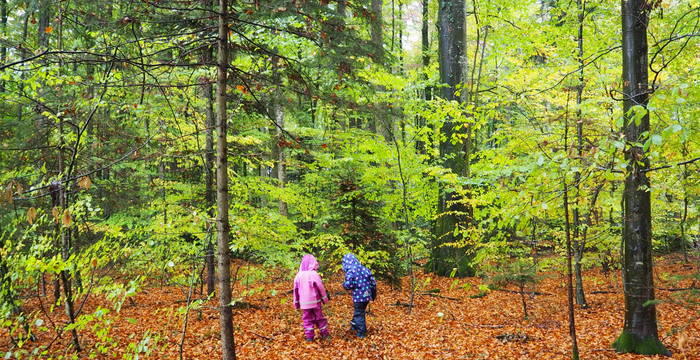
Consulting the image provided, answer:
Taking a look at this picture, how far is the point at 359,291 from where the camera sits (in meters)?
7.22

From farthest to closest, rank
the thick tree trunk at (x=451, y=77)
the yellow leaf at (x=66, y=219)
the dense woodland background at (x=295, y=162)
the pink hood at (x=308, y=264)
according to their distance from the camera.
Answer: the thick tree trunk at (x=451, y=77), the pink hood at (x=308, y=264), the dense woodland background at (x=295, y=162), the yellow leaf at (x=66, y=219)

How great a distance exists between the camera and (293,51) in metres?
10.3

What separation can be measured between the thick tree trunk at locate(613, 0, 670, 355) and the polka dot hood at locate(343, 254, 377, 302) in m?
3.89

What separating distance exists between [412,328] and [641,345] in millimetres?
3707

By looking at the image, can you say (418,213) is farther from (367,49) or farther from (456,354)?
(367,49)

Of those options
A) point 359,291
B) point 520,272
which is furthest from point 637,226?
point 359,291

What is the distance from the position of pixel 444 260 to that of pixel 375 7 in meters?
9.97

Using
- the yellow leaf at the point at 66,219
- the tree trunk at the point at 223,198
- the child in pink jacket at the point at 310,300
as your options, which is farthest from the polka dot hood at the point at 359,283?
the yellow leaf at the point at 66,219

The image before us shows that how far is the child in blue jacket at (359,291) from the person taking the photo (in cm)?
720

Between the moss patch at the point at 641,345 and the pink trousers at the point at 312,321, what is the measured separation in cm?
458

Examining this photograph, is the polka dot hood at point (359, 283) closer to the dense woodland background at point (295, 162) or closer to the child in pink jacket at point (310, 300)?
the child in pink jacket at point (310, 300)

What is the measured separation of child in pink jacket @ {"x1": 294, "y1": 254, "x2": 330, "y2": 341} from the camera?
23.2ft

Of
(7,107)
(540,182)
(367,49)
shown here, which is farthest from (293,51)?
(540,182)

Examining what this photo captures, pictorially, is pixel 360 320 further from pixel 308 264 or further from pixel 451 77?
pixel 451 77
